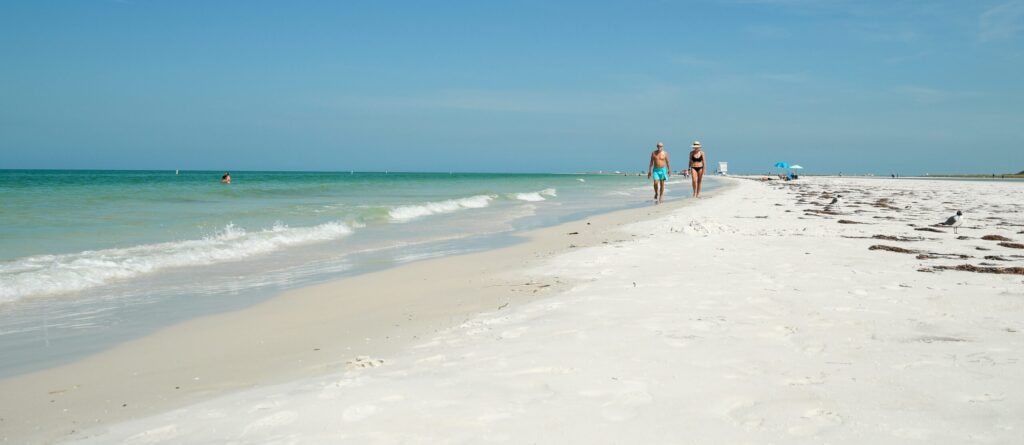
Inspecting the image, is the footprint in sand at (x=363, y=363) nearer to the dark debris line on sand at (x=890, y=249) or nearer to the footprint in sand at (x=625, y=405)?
the footprint in sand at (x=625, y=405)

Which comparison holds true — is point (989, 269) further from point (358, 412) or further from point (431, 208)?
point (431, 208)

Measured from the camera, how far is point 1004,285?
511cm

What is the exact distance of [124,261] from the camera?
7832 millimetres

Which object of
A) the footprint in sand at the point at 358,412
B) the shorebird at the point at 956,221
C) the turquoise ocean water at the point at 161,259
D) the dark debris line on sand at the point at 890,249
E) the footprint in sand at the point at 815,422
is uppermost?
the shorebird at the point at 956,221

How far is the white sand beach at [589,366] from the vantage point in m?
2.54

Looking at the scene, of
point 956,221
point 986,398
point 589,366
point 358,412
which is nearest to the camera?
point 986,398

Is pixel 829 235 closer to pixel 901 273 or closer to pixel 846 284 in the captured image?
pixel 901 273

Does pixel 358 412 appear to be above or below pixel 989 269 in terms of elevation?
below

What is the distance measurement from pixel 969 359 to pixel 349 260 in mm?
7165

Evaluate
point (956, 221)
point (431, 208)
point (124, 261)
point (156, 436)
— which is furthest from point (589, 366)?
point (431, 208)

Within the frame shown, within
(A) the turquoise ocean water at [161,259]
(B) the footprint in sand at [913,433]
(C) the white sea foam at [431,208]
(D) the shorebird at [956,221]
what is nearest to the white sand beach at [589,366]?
(B) the footprint in sand at [913,433]

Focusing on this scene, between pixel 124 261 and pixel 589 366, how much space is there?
682 centimetres

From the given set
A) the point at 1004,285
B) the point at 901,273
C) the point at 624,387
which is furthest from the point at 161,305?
the point at 1004,285

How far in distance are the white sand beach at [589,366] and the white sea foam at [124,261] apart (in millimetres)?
2493
